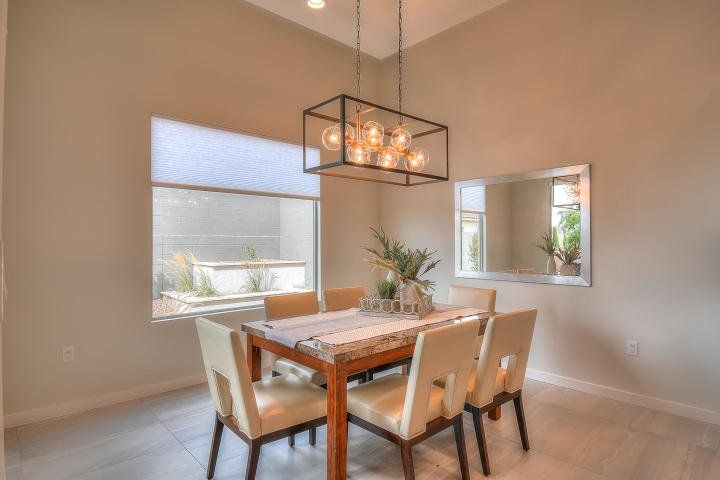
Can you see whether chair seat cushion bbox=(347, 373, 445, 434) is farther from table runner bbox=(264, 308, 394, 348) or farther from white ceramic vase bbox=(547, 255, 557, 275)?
white ceramic vase bbox=(547, 255, 557, 275)

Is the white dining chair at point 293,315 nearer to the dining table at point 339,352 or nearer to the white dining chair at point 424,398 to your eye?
the dining table at point 339,352

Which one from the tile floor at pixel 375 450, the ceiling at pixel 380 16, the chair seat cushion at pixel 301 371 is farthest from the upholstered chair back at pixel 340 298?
the ceiling at pixel 380 16

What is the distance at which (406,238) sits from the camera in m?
4.86

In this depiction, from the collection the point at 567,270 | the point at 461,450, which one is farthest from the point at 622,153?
the point at 461,450

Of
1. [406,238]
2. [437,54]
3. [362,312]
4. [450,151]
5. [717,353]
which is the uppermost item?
[437,54]

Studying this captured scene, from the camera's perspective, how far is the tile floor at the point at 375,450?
2326 millimetres

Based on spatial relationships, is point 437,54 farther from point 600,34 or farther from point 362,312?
point 362,312

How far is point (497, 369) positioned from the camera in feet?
7.72

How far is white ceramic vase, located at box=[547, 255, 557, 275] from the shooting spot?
3639mm

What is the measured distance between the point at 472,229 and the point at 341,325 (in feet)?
7.20

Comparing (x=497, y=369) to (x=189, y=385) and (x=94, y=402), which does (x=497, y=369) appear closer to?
(x=189, y=385)

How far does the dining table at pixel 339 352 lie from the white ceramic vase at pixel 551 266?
1525 mm

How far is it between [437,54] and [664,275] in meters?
2.99

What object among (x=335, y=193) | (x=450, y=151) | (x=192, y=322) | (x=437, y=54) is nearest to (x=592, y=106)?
(x=450, y=151)
